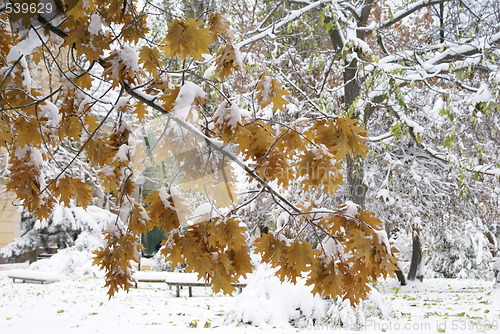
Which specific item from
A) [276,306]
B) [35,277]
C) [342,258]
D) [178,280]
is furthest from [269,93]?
[35,277]

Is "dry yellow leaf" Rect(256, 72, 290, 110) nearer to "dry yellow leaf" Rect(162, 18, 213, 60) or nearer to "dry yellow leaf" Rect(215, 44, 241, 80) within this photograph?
"dry yellow leaf" Rect(215, 44, 241, 80)

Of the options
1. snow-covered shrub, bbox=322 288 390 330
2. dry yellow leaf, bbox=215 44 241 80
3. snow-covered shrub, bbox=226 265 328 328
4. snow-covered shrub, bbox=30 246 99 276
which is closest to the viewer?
dry yellow leaf, bbox=215 44 241 80

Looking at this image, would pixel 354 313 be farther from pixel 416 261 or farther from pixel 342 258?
pixel 416 261

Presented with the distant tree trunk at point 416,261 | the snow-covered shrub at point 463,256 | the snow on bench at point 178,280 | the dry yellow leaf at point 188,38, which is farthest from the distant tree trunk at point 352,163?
the snow-covered shrub at point 463,256

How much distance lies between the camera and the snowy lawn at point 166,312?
21.5 feet

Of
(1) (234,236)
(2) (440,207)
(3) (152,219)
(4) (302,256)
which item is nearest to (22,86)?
(3) (152,219)

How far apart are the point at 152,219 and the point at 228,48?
110 centimetres

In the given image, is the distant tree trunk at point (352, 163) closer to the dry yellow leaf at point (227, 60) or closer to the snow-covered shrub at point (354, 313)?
the snow-covered shrub at point (354, 313)

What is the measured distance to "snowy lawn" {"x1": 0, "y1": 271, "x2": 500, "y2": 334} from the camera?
6555 mm

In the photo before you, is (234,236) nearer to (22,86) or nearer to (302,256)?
(302,256)

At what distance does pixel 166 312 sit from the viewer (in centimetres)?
846

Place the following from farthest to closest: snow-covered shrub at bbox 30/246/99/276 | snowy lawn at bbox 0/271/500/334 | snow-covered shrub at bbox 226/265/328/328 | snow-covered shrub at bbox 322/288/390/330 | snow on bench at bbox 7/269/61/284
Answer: snow-covered shrub at bbox 30/246/99/276 < snow on bench at bbox 7/269/61/284 < snow-covered shrub at bbox 226/265/328/328 < snow-covered shrub at bbox 322/288/390/330 < snowy lawn at bbox 0/271/500/334

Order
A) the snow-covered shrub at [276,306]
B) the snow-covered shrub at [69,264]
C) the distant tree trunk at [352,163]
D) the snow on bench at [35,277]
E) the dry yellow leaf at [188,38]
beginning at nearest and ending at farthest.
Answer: the dry yellow leaf at [188,38] → the snow-covered shrub at [276,306] → the distant tree trunk at [352,163] → the snow on bench at [35,277] → the snow-covered shrub at [69,264]

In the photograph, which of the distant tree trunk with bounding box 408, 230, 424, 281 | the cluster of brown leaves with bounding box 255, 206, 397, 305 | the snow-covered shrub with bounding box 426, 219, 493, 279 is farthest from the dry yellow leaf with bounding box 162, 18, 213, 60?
the snow-covered shrub with bounding box 426, 219, 493, 279
